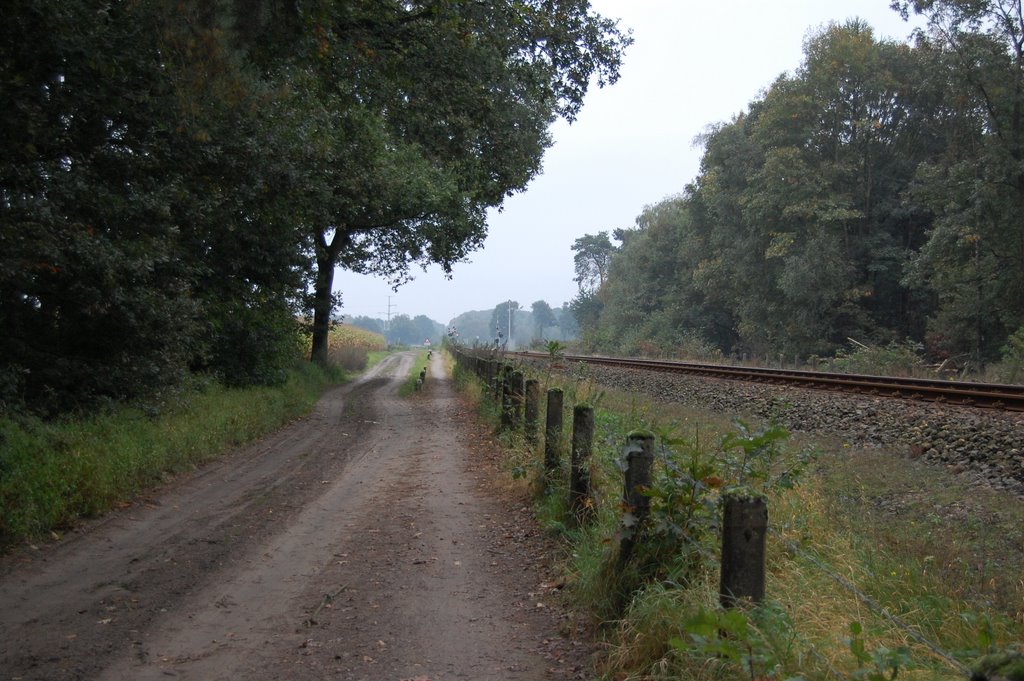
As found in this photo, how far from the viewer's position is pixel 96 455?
8.95 meters

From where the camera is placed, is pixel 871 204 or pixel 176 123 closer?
pixel 176 123

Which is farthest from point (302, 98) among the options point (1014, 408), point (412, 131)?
point (1014, 408)

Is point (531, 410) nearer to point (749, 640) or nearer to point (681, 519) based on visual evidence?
point (681, 519)

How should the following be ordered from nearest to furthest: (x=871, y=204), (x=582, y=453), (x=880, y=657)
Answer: (x=880, y=657)
(x=582, y=453)
(x=871, y=204)

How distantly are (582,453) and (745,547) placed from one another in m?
3.41

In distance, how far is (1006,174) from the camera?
83.6 feet

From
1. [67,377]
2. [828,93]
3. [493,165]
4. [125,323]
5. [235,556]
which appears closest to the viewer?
[235,556]

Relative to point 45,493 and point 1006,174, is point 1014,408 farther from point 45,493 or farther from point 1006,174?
point 1006,174

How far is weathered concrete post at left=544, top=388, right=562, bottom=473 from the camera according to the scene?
327 inches

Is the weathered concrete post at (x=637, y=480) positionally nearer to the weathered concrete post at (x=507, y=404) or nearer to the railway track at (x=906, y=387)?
the weathered concrete post at (x=507, y=404)

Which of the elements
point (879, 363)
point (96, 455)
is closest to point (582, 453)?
point (96, 455)

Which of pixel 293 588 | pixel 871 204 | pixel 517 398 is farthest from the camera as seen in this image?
pixel 871 204

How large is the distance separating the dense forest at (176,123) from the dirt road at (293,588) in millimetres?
2831

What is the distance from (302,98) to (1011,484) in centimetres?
987
